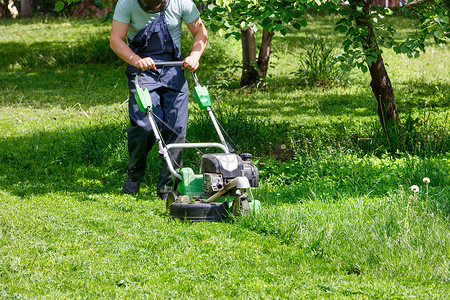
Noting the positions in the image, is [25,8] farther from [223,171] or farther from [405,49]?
[223,171]

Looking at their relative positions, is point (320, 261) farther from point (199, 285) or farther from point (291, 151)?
point (291, 151)

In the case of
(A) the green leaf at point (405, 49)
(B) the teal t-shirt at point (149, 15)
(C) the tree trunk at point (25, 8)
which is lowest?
(C) the tree trunk at point (25, 8)

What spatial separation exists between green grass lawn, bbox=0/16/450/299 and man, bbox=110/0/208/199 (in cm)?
63

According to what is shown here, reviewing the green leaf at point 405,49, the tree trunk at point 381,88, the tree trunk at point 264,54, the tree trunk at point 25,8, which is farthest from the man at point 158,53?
the tree trunk at point 25,8

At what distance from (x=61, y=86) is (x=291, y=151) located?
6.52m

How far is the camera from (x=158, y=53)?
537 cm

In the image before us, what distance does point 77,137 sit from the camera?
7.83 meters

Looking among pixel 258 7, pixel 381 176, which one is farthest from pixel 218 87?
pixel 381 176

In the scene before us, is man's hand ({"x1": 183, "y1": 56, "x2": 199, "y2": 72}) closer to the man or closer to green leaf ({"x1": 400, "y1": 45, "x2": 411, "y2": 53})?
the man

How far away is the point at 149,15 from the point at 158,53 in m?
0.34

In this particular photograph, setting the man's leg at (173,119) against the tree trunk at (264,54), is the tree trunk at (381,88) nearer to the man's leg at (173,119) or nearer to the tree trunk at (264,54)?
the man's leg at (173,119)

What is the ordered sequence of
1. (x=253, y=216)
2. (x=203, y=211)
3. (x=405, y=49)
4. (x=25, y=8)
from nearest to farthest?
(x=253, y=216)
(x=203, y=211)
(x=405, y=49)
(x=25, y=8)

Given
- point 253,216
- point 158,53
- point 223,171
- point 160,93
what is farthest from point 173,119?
point 253,216

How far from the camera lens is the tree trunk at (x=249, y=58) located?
10.9 metres
